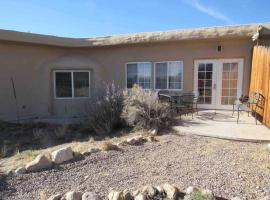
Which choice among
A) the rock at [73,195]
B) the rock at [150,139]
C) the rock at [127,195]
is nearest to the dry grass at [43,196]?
the rock at [73,195]

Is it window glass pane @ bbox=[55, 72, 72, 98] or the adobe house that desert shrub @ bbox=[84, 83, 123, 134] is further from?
window glass pane @ bbox=[55, 72, 72, 98]

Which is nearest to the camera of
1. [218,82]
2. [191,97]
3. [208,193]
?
[208,193]

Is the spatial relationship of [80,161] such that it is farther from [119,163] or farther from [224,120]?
[224,120]

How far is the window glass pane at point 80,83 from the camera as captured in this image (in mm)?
13047

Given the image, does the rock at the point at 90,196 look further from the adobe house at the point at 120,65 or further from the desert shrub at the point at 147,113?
the adobe house at the point at 120,65

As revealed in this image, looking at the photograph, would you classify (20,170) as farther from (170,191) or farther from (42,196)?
(170,191)

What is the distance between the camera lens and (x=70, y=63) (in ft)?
41.5

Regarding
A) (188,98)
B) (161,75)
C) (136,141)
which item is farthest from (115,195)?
(161,75)

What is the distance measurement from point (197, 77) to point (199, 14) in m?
4.25

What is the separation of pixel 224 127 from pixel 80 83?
7.79 metres

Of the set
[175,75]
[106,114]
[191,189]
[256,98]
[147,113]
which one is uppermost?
[175,75]

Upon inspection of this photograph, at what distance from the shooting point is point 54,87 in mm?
12844

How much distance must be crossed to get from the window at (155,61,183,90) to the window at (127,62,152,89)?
0.40 metres

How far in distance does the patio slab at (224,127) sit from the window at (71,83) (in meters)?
5.85
